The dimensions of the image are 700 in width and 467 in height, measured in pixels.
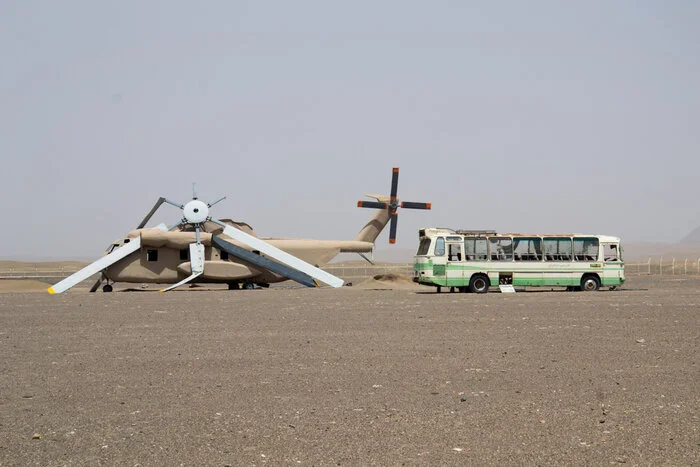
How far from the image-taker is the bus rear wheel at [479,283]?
31031mm

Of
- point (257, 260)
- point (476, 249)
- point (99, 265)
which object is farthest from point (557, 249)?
point (99, 265)

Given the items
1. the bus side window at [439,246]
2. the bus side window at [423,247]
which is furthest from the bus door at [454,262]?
the bus side window at [423,247]

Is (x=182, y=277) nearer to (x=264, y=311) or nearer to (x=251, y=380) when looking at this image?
(x=264, y=311)

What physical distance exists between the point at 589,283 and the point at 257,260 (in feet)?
50.1

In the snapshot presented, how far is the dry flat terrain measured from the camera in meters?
7.26

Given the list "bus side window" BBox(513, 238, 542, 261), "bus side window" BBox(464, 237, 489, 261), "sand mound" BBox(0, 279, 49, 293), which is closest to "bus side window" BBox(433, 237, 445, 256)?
"bus side window" BBox(464, 237, 489, 261)

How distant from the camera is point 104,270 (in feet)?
119

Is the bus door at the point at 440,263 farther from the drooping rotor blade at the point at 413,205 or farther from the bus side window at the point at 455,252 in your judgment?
the drooping rotor blade at the point at 413,205

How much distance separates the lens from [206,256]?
37781 millimetres

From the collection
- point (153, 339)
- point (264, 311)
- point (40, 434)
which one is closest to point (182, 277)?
point (264, 311)

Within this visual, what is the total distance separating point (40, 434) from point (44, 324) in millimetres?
11803

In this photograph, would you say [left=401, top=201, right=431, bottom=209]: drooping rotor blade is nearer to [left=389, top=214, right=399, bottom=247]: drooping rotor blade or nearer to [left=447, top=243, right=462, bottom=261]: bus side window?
[left=389, top=214, right=399, bottom=247]: drooping rotor blade

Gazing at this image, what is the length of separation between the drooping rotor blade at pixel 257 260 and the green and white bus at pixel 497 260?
8.25 meters

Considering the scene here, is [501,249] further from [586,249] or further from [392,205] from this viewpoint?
[392,205]
